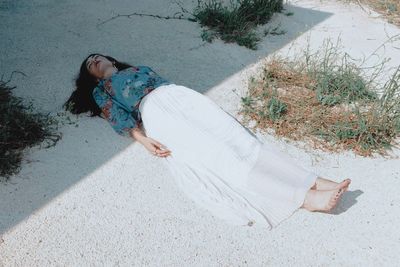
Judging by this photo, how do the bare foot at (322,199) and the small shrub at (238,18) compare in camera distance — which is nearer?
the bare foot at (322,199)

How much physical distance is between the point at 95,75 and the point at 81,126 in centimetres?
43

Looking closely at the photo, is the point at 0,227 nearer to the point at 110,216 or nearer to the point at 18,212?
the point at 18,212

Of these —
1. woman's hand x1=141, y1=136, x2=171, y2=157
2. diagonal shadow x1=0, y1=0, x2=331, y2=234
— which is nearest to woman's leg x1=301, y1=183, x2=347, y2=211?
woman's hand x1=141, y1=136, x2=171, y2=157

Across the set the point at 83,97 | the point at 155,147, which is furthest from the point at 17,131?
the point at 155,147

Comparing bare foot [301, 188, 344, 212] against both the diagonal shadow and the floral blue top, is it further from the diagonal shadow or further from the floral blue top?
the floral blue top

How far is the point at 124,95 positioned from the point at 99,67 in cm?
35

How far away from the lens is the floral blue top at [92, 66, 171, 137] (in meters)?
3.15

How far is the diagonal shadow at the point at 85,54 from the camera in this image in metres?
2.82

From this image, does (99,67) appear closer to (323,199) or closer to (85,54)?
(85,54)

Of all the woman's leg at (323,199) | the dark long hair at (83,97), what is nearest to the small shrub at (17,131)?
the dark long hair at (83,97)

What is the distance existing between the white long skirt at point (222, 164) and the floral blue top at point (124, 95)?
0.10 metres

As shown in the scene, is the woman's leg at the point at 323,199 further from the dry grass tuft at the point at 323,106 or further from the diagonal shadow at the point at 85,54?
the diagonal shadow at the point at 85,54

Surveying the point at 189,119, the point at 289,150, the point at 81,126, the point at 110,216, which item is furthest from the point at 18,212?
the point at 289,150

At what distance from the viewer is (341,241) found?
247cm
